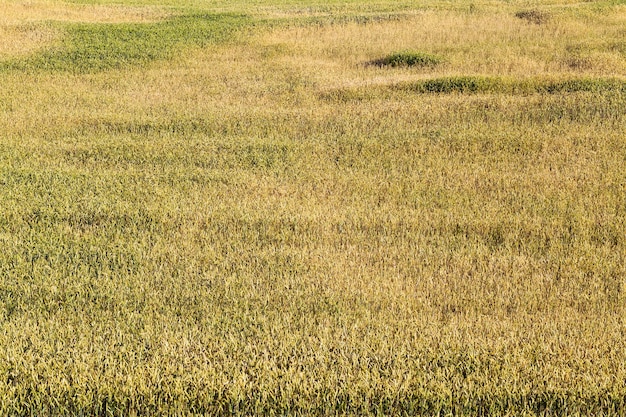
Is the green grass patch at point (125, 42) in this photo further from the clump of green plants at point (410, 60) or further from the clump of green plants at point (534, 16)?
the clump of green plants at point (534, 16)

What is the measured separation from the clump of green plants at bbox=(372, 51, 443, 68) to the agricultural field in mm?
1788

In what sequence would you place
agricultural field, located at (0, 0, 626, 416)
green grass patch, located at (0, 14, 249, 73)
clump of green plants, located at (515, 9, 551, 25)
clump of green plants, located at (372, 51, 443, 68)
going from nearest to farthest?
agricultural field, located at (0, 0, 626, 416), clump of green plants, located at (372, 51, 443, 68), green grass patch, located at (0, 14, 249, 73), clump of green plants, located at (515, 9, 551, 25)

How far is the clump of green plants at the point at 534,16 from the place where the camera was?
923 inches

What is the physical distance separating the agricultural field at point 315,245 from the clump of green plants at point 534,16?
8144mm

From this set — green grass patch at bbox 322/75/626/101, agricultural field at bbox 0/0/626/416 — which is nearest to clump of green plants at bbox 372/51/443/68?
agricultural field at bbox 0/0/626/416

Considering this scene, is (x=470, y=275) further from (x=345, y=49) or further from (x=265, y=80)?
(x=345, y=49)

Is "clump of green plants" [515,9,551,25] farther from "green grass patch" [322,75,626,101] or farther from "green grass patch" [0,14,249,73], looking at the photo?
"green grass patch" [322,75,626,101]

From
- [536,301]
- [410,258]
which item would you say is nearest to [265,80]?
[410,258]

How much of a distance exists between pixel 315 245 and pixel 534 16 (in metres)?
19.9

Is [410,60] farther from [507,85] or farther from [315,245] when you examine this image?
[315,245]

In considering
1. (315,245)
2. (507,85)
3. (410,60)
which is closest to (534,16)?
(410,60)

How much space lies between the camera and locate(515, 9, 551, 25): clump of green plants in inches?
923

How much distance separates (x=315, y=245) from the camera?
6.84 metres

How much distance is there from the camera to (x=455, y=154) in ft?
33.4
